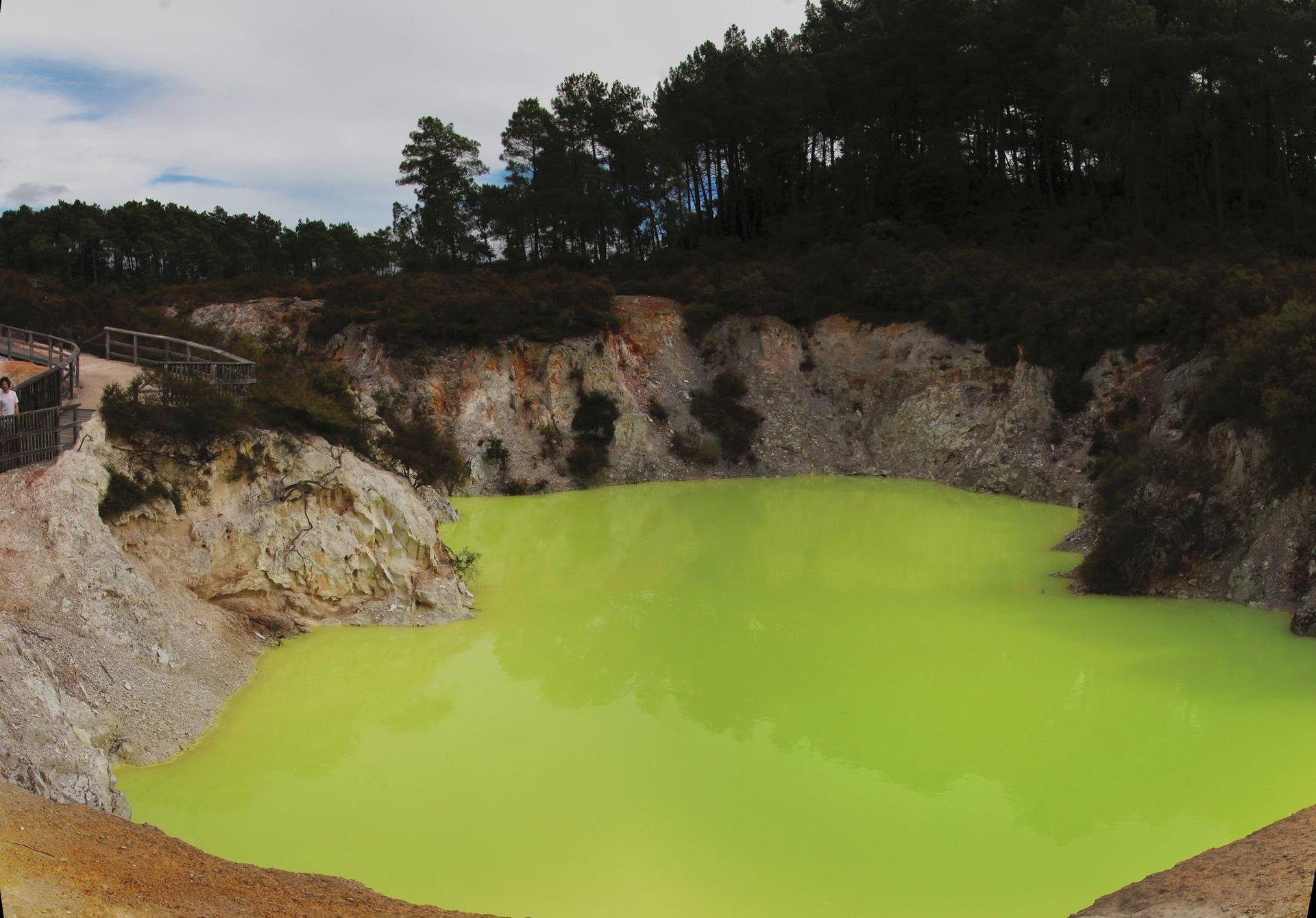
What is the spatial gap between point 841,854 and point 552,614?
11.1 meters

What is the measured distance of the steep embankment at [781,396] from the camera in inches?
1369

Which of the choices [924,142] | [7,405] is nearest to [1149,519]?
[7,405]

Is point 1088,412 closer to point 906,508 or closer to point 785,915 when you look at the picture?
point 906,508

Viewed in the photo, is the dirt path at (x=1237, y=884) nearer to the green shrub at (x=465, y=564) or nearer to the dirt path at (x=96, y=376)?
the green shrub at (x=465, y=564)

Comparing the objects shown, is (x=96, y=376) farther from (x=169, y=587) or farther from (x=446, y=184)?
(x=446, y=184)

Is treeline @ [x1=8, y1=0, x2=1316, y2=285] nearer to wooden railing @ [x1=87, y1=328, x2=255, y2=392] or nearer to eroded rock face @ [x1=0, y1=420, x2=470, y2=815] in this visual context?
wooden railing @ [x1=87, y1=328, x2=255, y2=392]

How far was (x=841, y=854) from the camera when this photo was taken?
10.0m

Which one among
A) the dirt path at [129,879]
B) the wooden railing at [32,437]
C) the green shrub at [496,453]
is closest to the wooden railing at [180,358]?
the wooden railing at [32,437]

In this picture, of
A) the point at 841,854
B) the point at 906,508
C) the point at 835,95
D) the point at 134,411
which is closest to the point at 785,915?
the point at 841,854

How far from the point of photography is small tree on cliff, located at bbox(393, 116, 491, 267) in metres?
61.0

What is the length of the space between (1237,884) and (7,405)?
55.7 ft

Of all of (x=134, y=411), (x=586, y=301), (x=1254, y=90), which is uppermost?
(x=1254, y=90)

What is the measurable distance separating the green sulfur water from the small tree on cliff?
44216mm

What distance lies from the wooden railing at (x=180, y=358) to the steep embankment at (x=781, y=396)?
13146 mm
